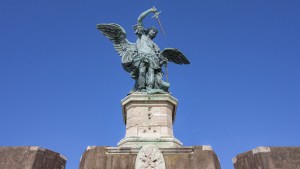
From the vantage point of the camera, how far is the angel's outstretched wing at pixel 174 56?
475 inches

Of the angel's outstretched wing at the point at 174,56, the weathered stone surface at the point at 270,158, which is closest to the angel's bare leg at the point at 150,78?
the angel's outstretched wing at the point at 174,56

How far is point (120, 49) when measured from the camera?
39.7 feet

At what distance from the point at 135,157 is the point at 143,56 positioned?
417 centimetres

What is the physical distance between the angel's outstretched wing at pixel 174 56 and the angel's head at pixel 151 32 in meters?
0.95

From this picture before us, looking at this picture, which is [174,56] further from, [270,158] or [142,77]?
[270,158]

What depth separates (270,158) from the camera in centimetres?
905

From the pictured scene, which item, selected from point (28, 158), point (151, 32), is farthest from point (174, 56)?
point (28, 158)

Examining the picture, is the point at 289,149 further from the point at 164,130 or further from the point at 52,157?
the point at 52,157

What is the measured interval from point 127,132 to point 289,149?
4832 mm

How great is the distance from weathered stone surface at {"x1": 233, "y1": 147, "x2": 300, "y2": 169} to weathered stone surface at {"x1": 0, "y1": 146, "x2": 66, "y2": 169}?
5.42 m

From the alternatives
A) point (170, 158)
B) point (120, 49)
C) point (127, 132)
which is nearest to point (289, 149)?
point (170, 158)

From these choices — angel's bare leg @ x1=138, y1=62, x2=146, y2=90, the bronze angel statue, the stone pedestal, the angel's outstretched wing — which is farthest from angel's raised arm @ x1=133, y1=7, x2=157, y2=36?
the stone pedestal

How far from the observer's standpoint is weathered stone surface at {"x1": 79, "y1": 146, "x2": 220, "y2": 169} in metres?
8.40

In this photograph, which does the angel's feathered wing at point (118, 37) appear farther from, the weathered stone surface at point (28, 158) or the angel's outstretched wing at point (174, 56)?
the weathered stone surface at point (28, 158)
